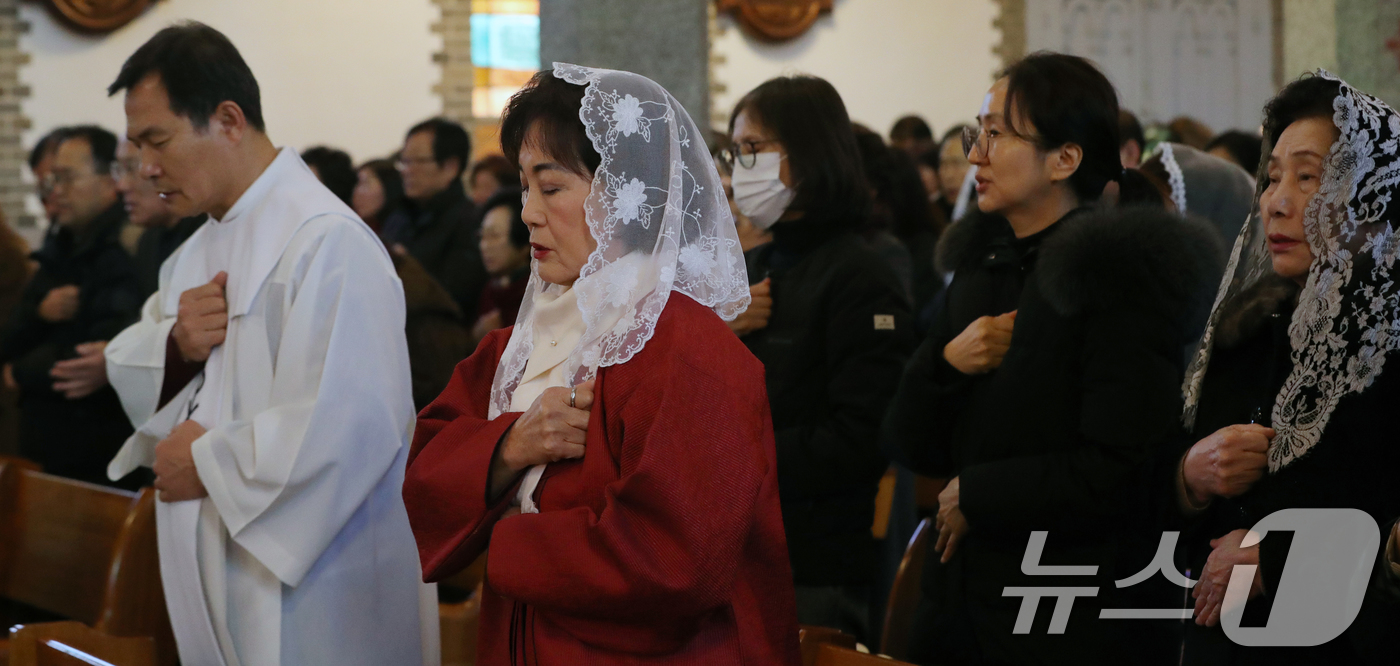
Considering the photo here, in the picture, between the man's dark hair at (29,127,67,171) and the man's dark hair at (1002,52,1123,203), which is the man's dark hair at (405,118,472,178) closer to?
the man's dark hair at (29,127,67,171)

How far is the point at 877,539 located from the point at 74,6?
9469mm

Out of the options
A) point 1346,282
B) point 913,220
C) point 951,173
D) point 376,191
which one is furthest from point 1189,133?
point 1346,282

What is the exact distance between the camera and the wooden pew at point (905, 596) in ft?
8.99

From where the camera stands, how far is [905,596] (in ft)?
9.04

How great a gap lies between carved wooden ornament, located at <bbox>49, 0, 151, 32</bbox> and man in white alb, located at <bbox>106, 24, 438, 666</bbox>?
9.04 meters

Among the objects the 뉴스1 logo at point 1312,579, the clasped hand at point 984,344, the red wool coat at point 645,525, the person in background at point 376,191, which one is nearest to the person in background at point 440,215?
the person in background at point 376,191

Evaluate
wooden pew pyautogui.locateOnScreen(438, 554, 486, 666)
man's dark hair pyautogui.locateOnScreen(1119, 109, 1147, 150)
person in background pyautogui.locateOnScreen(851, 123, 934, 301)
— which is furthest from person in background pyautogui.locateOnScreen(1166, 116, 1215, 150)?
wooden pew pyautogui.locateOnScreen(438, 554, 486, 666)

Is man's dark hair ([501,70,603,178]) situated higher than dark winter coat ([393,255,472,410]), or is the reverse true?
man's dark hair ([501,70,603,178])

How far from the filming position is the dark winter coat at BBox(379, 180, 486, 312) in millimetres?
5711

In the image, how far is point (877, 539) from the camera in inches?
162

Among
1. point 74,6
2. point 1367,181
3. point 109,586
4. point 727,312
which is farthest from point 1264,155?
point 74,6

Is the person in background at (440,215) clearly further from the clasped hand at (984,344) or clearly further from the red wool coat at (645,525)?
the red wool coat at (645,525)

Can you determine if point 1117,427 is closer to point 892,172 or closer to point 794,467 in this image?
point 794,467

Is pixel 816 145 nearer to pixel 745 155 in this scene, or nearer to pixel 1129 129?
pixel 745 155
